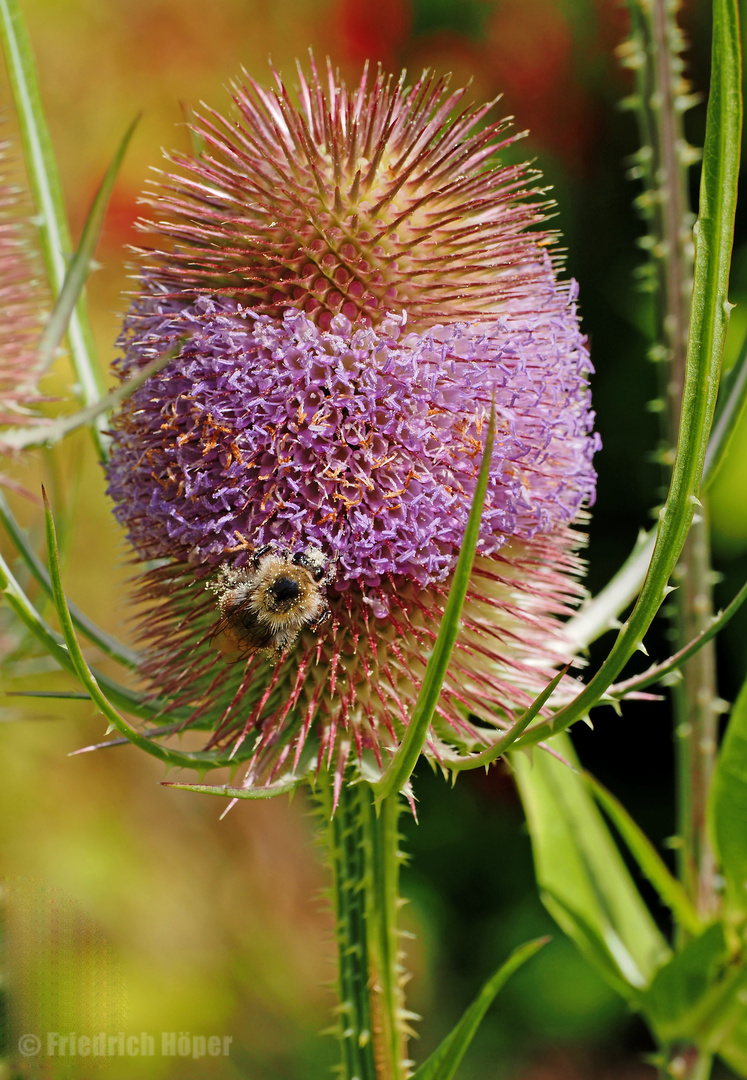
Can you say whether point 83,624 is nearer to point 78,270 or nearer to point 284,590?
point 284,590

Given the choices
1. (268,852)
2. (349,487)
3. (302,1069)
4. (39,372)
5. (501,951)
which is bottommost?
(302,1069)

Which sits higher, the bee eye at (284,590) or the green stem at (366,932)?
the bee eye at (284,590)

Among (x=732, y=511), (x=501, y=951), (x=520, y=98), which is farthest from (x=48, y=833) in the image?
(x=520, y=98)

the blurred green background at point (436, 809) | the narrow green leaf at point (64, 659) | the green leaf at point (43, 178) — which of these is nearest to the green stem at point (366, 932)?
the narrow green leaf at point (64, 659)

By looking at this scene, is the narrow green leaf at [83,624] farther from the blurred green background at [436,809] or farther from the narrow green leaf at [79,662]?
the blurred green background at [436,809]

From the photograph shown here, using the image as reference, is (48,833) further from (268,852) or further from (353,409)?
(353,409)

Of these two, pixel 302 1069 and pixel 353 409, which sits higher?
pixel 353 409
